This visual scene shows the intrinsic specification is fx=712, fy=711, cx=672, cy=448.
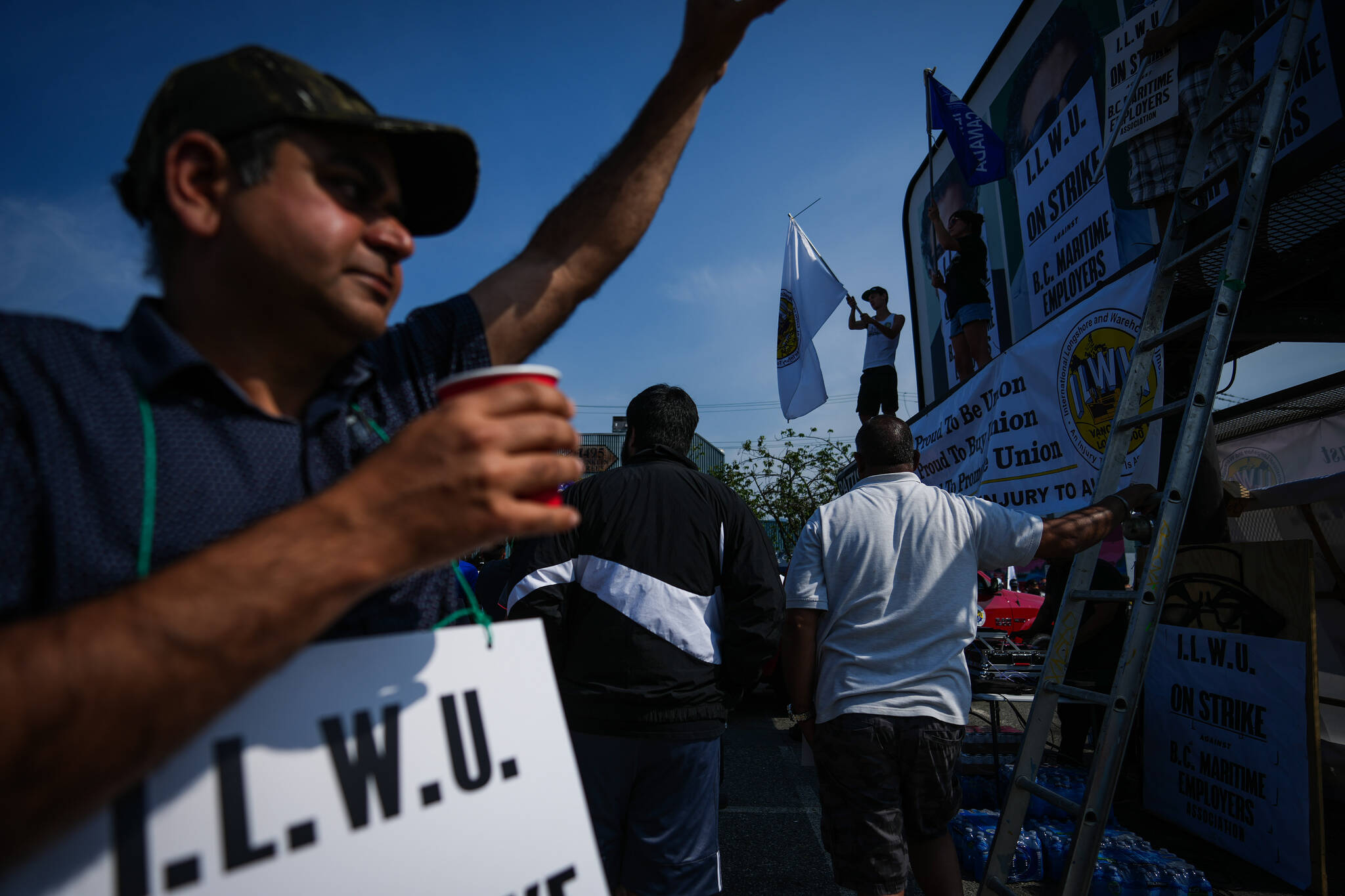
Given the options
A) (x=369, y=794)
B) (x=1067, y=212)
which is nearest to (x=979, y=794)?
(x=1067, y=212)

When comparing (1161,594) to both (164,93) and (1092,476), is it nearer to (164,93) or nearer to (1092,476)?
(1092,476)

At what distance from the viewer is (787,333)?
726 cm

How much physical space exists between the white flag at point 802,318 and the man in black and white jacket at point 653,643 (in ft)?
13.5

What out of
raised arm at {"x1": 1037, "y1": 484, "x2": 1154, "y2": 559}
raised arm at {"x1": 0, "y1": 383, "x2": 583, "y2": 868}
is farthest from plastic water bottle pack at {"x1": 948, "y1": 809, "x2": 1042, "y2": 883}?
raised arm at {"x1": 0, "y1": 383, "x2": 583, "y2": 868}

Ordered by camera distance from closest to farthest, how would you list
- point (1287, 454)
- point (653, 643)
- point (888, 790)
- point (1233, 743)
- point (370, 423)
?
point (370, 423) < point (653, 643) < point (888, 790) < point (1233, 743) < point (1287, 454)

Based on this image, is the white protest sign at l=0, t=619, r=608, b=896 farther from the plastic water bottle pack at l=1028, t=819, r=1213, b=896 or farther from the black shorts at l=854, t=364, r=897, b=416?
the black shorts at l=854, t=364, r=897, b=416

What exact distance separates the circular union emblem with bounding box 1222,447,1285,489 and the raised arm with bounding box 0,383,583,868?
8468mm

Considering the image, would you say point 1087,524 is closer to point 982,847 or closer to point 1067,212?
point 982,847

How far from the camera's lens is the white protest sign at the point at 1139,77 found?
3.48 meters

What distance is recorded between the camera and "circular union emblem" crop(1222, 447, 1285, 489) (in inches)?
277

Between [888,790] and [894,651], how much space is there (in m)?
0.52

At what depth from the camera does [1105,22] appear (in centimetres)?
475

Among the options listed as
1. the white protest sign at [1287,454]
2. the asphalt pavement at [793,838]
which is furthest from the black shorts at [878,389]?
the asphalt pavement at [793,838]

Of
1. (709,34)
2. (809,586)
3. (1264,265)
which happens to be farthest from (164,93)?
(1264,265)
